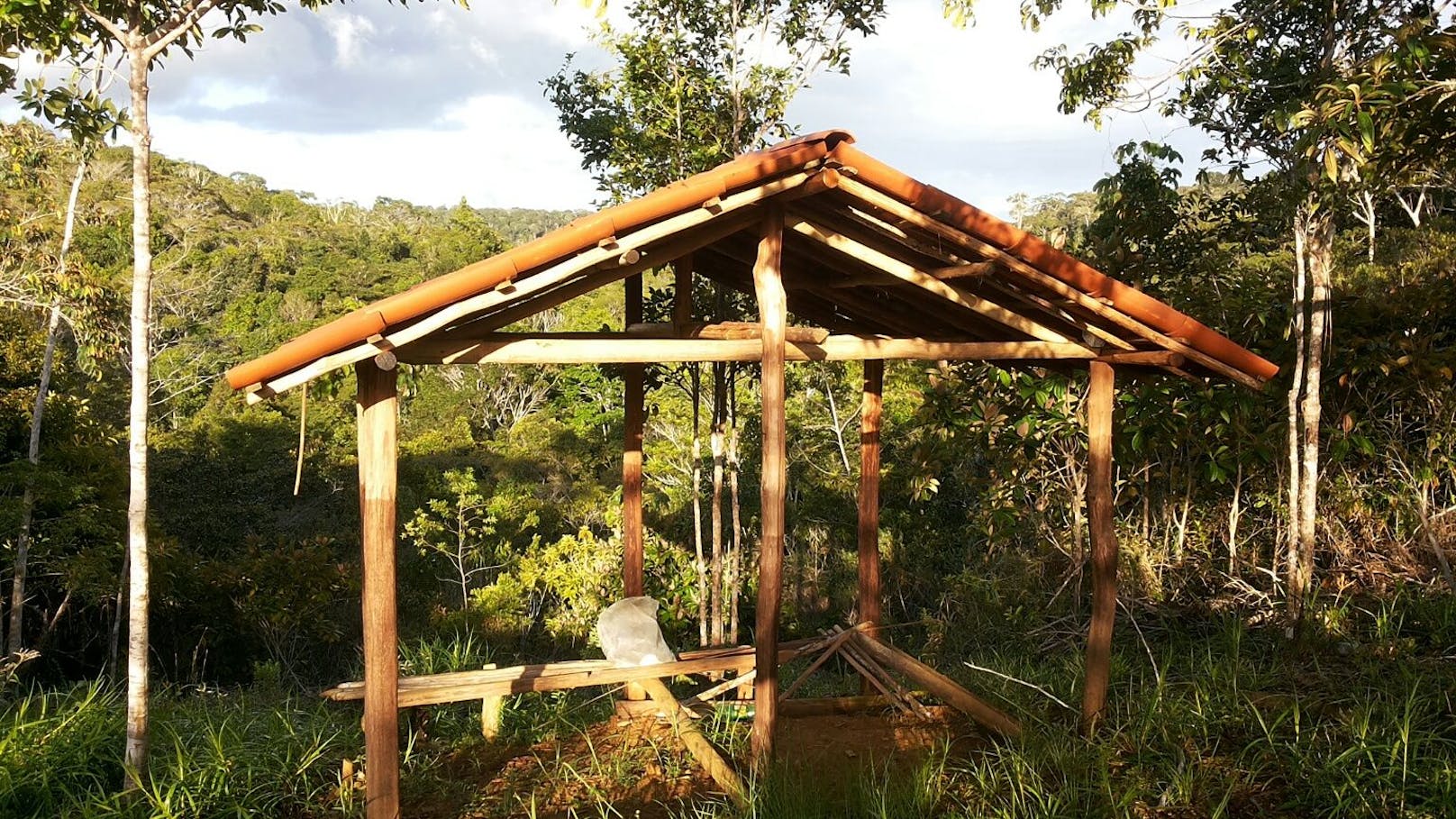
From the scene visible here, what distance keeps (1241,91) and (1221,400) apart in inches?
94.3

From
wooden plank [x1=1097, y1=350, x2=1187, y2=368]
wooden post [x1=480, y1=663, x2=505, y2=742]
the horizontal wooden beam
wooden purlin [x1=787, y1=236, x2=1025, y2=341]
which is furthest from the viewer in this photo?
wooden purlin [x1=787, y1=236, x2=1025, y2=341]

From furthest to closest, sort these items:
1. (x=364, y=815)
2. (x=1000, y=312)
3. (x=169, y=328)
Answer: (x=169, y=328)
(x=1000, y=312)
(x=364, y=815)

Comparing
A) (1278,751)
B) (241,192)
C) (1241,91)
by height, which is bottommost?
(1278,751)

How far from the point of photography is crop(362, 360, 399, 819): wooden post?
4.11 meters

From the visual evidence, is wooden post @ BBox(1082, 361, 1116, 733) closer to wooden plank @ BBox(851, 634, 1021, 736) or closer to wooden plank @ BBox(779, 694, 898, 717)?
wooden plank @ BBox(851, 634, 1021, 736)

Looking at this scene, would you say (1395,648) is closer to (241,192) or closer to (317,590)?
(317,590)

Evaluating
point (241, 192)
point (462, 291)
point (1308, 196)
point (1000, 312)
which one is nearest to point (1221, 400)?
point (1308, 196)

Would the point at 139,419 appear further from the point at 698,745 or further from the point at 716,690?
the point at 716,690

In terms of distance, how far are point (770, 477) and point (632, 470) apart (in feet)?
6.41

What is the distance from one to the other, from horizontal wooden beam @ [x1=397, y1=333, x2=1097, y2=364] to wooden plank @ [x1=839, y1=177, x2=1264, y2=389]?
441 millimetres

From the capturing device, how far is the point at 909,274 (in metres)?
4.91

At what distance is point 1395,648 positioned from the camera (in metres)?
6.14

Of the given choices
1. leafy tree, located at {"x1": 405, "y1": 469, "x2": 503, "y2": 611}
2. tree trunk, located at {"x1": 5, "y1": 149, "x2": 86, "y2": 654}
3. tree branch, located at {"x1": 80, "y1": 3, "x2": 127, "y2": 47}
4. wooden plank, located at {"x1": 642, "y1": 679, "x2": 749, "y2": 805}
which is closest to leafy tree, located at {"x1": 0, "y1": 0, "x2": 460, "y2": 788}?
tree branch, located at {"x1": 80, "y1": 3, "x2": 127, "y2": 47}

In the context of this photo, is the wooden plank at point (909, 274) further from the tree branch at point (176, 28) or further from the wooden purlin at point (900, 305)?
the tree branch at point (176, 28)
